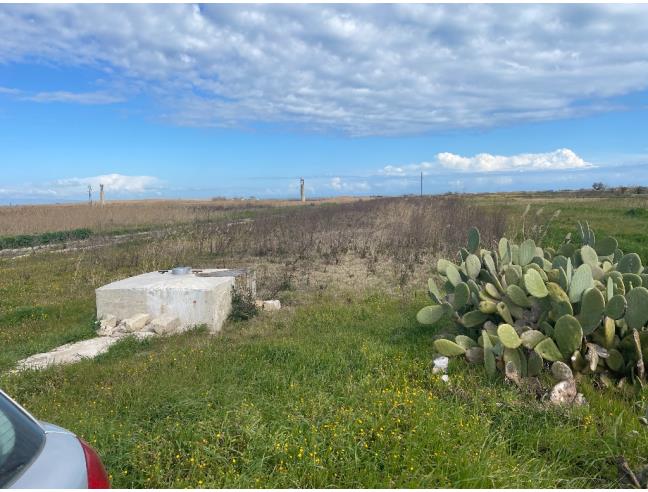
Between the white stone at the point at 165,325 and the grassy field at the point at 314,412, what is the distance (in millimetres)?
327

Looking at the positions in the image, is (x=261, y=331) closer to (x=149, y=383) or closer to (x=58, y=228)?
(x=149, y=383)

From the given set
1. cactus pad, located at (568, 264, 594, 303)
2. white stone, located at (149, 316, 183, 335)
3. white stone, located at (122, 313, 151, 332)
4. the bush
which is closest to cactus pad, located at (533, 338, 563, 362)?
cactus pad, located at (568, 264, 594, 303)

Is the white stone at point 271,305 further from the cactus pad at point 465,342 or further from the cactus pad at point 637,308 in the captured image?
the cactus pad at point 637,308

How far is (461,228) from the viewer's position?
50.7ft

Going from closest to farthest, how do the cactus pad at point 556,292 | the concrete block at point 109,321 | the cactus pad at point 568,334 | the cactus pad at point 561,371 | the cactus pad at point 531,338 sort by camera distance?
the cactus pad at point 561,371 → the cactus pad at point 568,334 → the cactus pad at point 531,338 → the cactus pad at point 556,292 → the concrete block at point 109,321

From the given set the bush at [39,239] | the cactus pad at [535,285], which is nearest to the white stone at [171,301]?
the cactus pad at [535,285]

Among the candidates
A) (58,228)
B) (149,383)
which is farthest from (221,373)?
(58,228)

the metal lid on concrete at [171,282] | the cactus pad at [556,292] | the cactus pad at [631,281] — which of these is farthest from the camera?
the metal lid on concrete at [171,282]

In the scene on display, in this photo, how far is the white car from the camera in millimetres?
1629

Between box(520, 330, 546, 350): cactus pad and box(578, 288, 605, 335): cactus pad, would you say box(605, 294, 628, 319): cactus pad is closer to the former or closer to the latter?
box(578, 288, 605, 335): cactus pad

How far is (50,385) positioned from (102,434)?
1.93 m

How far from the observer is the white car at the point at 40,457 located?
163 cm

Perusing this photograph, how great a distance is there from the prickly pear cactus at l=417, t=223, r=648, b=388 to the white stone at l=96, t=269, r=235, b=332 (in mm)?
3357

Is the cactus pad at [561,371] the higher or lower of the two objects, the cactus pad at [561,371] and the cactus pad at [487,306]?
the lower
